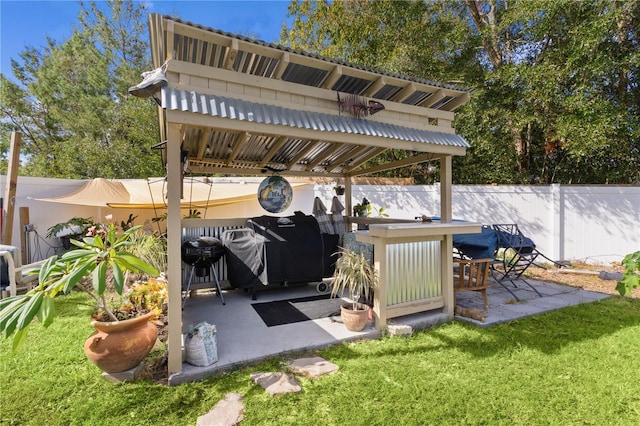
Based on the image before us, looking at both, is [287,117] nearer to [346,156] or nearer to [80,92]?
[346,156]

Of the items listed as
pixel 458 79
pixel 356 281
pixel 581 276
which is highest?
pixel 458 79

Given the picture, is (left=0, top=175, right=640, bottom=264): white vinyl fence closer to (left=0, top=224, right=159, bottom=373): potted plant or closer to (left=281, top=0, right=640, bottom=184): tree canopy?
(left=281, top=0, right=640, bottom=184): tree canopy

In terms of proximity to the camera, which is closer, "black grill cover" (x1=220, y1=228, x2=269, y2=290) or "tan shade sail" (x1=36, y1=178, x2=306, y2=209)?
"black grill cover" (x1=220, y1=228, x2=269, y2=290)

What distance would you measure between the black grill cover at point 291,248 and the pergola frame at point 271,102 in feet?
4.78

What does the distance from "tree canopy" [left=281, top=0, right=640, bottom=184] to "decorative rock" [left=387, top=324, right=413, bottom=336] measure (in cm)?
690

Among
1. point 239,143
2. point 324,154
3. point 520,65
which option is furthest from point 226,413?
point 520,65

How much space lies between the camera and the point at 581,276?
7.16 meters

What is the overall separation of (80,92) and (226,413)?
62.4 feet

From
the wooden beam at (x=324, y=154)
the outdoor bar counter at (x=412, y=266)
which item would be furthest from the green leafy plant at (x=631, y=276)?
the wooden beam at (x=324, y=154)

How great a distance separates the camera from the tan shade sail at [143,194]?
8.25 metres

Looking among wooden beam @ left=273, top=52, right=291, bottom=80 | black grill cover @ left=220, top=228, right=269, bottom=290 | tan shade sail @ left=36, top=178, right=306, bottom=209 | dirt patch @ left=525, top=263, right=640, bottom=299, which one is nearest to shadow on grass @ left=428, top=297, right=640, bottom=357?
dirt patch @ left=525, top=263, right=640, bottom=299

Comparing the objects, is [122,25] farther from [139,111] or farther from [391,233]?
[391,233]

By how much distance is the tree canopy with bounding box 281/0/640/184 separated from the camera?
786 cm

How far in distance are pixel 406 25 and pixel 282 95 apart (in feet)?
29.4
